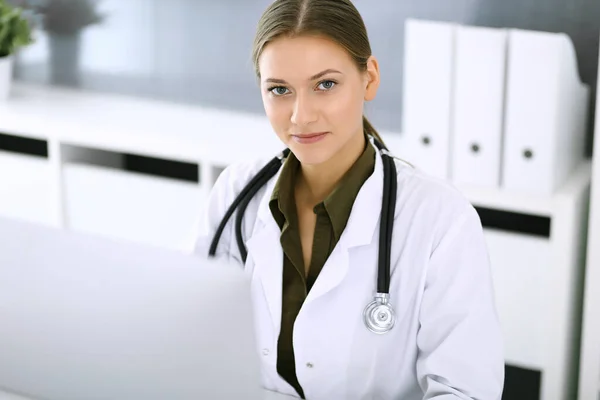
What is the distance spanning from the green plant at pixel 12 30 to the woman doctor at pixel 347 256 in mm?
1988

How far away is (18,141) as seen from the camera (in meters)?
3.61

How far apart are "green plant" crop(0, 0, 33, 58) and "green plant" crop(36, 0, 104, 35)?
0.14m

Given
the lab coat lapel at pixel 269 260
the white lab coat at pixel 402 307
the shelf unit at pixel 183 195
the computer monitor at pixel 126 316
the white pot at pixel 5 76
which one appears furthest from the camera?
the white pot at pixel 5 76

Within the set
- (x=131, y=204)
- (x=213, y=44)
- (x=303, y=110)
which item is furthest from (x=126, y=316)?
(x=213, y=44)

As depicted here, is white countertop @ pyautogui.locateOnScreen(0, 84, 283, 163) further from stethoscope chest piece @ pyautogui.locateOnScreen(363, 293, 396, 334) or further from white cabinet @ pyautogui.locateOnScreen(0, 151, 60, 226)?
stethoscope chest piece @ pyautogui.locateOnScreen(363, 293, 396, 334)

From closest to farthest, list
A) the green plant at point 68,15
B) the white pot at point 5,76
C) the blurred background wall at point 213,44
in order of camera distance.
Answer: the blurred background wall at point 213,44
the white pot at point 5,76
the green plant at point 68,15

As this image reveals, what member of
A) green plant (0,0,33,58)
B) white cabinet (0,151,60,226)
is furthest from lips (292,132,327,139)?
green plant (0,0,33,58)

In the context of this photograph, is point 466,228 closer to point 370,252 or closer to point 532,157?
point 370,252

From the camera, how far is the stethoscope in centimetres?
156

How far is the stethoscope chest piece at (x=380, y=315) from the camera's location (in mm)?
1559

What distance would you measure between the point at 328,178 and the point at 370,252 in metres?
0.17

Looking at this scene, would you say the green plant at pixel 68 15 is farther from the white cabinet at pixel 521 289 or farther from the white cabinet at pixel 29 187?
the white cabinet at pixel 521 289

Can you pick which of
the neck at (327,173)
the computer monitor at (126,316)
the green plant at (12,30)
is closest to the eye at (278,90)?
the neck at (327,173)

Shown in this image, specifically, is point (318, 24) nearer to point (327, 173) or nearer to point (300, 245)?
Result: point (327, 173)
